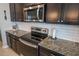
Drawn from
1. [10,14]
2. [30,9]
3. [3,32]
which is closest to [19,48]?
[3,32]

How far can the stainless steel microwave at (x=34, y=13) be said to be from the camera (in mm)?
1316

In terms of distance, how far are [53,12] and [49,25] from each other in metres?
0.27

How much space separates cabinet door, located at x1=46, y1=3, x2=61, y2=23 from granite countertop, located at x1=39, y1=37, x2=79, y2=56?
32cm

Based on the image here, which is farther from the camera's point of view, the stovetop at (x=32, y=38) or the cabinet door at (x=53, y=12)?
the stovetop at (x=32, y=38)

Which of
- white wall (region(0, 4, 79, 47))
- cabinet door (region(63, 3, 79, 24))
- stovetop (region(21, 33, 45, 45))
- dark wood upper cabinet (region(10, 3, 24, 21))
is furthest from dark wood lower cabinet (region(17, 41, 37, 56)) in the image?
cabinet door (region(63, 3, 79, 24))

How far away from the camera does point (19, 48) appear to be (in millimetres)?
1600

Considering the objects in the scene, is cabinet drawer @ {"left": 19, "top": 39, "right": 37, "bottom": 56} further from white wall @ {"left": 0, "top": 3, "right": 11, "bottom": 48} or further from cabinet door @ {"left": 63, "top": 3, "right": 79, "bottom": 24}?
cabinet door @ {"left": 63, "top": 3, "right": 79, "bottom": 24}

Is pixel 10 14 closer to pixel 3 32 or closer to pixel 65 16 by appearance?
pixel 3 32

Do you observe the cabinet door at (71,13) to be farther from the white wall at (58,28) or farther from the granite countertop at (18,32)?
the granite countertop at (18,32)

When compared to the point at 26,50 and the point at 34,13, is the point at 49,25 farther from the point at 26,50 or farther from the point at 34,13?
the point at 26,50

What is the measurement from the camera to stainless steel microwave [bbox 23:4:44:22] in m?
1.32

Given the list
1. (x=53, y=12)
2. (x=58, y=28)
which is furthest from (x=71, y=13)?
(x=58, y=28)

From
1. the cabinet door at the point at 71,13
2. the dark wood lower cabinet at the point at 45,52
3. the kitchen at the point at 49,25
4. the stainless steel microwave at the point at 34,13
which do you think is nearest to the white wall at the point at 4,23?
the kitchen at the point at 49,25

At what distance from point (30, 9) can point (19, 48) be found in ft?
2.34
